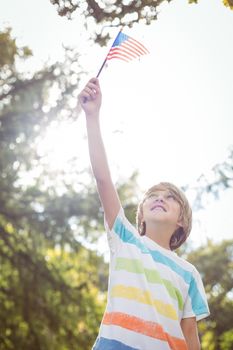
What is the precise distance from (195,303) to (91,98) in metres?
1.14

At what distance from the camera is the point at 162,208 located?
2.43 metres

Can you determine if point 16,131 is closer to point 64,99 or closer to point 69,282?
point 64,99

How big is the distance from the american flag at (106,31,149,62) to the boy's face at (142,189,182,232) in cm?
111

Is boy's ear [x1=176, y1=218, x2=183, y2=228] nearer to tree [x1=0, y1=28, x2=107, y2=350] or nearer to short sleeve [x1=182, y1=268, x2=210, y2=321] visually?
short sleeve [x1=182, y1=268, x2=210, y2=321]

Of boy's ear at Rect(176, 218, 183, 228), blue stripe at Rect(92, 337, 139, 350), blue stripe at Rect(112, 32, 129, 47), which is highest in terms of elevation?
blue stripe at Rect(112, 32, 129, 47)

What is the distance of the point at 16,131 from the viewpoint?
10.9 metres

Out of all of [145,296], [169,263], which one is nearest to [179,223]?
[169,263]

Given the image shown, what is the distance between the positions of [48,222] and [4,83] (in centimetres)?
334

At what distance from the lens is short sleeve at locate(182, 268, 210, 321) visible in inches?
85.0

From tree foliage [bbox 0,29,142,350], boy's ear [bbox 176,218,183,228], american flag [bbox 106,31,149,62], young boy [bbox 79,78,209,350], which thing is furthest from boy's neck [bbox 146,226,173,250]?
tree foliage [bbox 0,29,142,350]

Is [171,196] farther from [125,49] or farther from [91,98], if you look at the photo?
[125,49]

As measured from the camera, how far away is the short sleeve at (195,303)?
2.16 m

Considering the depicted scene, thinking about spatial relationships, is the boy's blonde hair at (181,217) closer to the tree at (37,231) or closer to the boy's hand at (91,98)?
the boy's hand at (91,98)

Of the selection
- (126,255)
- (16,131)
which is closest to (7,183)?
(16,131)
